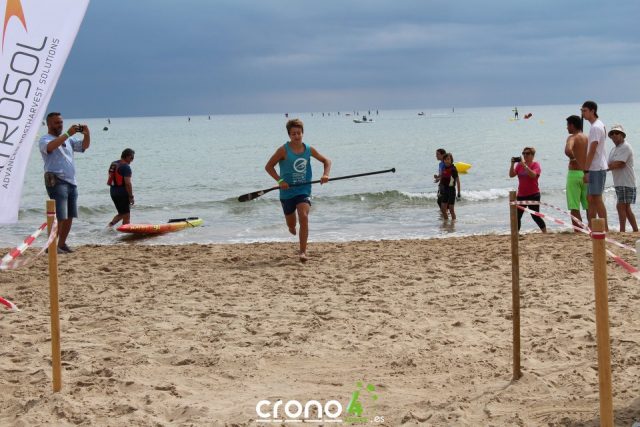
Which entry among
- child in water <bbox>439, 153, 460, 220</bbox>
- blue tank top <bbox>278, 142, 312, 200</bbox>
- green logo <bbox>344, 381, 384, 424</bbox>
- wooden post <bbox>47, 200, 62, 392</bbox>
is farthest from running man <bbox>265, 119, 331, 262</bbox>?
child in water <bbox>439, 153, 460, 220</bbox>

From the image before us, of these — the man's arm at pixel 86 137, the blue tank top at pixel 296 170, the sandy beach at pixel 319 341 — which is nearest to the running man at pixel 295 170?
the blue tank top at pixel 296 170

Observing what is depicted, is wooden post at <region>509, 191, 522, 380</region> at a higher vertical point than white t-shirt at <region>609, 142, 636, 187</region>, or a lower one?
lower

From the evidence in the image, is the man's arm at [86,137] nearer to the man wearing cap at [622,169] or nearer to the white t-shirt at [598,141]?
the white t-shirt at [598,141]

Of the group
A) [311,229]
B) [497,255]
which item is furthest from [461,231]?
[497,255]

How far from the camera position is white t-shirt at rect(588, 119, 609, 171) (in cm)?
842

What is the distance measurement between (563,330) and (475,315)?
2.49 feet

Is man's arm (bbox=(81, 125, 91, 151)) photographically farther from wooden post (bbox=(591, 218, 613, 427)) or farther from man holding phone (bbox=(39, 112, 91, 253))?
wooden post (bbox=(591, 218, 613, 427))

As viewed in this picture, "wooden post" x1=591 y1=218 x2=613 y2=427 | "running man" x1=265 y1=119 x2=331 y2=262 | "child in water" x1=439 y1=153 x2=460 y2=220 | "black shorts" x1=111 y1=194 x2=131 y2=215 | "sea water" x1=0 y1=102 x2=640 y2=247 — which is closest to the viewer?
"wooden post" x1=591 y1=218 x2=613 y2=427

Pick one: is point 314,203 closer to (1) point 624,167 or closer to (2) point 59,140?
(1) point 624,167

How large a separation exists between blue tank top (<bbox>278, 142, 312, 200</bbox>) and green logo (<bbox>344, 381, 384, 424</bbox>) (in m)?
3.90

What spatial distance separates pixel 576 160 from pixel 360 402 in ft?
21.1

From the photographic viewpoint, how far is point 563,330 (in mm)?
5207

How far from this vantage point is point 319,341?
5172 mm

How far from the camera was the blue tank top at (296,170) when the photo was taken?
25.9ft
